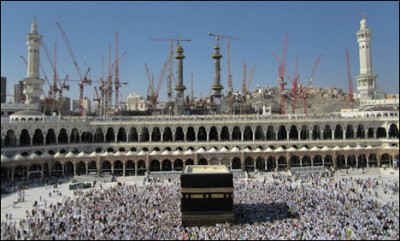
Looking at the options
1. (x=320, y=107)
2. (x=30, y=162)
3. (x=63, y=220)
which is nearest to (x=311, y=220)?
(x=63, y=220)

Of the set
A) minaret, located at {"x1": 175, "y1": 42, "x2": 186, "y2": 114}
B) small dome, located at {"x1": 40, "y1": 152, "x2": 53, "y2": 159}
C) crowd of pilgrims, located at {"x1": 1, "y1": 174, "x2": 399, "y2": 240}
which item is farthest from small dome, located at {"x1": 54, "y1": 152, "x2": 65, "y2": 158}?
minaret, located at {"x1": 175, "y1": 42, "x2": 186, "y2": 114}

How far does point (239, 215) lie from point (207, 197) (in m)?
1.88

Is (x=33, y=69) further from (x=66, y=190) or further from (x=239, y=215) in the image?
(x=239, y=215)

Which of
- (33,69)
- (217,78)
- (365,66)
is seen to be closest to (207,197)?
(33,69)

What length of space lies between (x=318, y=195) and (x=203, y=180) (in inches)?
265

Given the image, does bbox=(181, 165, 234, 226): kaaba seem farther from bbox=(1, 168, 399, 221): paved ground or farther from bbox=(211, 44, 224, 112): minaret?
bbox=(211, 44, 224, 112): minaret

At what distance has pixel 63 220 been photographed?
14391mm

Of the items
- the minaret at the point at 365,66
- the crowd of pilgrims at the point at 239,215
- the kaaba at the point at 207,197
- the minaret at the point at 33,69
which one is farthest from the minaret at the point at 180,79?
the kaaba at the point at 207,197

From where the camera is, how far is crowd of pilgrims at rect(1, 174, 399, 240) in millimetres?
12526

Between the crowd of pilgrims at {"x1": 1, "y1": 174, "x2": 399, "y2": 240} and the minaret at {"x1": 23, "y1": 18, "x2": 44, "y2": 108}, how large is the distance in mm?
24527

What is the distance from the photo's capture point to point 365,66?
4491cm

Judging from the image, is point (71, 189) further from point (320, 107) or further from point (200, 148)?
point (320, 107)

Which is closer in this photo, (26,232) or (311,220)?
(26,232)

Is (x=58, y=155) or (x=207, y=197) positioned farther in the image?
(x=58, y=155)
